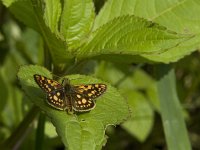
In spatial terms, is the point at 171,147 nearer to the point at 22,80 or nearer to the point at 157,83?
the point at 157,83

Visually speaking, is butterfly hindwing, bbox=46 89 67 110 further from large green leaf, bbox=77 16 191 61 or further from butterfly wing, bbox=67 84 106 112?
large green leaf, bbox=77 16 191 61

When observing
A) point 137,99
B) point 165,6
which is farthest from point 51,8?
point 137,99

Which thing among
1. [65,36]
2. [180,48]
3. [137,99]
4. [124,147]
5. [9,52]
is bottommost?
[124,147]

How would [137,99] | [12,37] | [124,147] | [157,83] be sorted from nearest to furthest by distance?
[157,83]
[137,99]
[12,37]
[124,147]

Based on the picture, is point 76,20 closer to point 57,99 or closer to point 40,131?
point 57,99

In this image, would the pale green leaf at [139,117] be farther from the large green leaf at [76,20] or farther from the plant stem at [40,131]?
the large green leaf at [76,20]

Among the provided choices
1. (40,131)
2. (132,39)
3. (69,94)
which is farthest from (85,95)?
(40,131)

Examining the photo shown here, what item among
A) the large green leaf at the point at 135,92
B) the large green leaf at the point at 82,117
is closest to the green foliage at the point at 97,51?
the large green leaf at the point at 82,117
